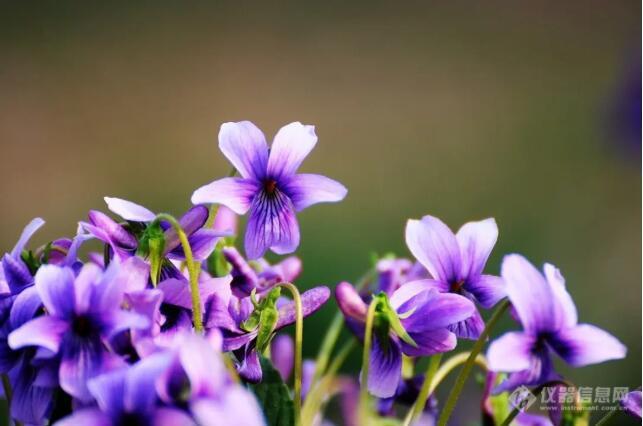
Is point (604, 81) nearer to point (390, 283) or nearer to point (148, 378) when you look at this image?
point (390, 283)

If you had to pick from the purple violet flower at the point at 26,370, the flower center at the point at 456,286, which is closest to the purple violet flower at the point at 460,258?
the flower center at the point at 456,286

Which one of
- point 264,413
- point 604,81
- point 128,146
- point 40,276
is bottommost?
point 128,146

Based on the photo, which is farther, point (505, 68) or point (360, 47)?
point (360, 47)

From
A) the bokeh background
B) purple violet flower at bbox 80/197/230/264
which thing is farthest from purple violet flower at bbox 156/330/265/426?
the bokeh background

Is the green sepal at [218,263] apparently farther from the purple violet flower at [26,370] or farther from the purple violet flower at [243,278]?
the purple violet flower at [26,370]

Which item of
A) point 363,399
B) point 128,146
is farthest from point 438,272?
point 128,146

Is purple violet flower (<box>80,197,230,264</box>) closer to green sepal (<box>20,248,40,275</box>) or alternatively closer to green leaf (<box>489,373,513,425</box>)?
green sepal (<box>20,248,40,275</box>)

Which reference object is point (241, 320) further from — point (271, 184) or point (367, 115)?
→ point (367, 115)

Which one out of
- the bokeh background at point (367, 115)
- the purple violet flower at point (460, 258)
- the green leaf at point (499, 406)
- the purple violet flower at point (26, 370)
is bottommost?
the bokeh background at point (367, 115)
